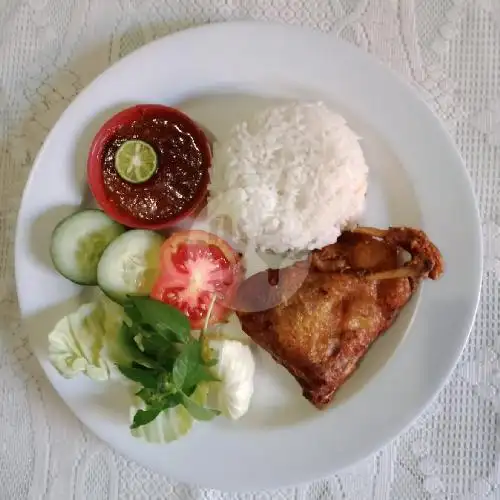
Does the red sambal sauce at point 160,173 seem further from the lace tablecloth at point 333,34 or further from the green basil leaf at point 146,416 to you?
the green basil leaf at point 146,416

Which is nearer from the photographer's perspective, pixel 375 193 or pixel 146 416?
pixel 146 416

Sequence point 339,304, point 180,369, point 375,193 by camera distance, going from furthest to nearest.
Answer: point 375,193 < point 339,304 < point 180,369

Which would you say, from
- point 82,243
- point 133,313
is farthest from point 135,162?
point 133,313

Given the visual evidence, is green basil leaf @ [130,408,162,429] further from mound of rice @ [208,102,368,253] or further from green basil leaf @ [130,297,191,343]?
mound of rice @ [208,102,368,253]

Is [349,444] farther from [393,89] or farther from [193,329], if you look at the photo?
[393,89]

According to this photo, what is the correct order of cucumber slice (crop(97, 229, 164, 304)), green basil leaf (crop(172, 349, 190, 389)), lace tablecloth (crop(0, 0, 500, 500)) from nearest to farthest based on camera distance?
1. green basil leaf (crop(172, 349, 190, 389))
2. cucumber slice (crop(97, 229, 164, 304))
3. lace tablecloth (crop(0, 0, 500, 500))

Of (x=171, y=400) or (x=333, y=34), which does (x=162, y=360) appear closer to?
(x=171, y=400)

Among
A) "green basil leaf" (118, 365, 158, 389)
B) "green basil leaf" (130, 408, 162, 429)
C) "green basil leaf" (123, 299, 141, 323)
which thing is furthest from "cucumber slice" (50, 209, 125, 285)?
"green basil leaf" (130, 408, 162, 429)
